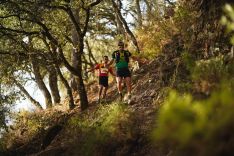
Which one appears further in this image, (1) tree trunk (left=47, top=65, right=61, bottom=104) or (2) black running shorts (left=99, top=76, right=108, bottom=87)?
(1) tree trunk (left=47, top=65, right=61, bottom=104)

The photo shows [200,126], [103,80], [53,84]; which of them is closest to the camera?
[200,126]

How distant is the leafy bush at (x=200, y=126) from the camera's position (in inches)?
155

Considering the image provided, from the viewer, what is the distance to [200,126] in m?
3.95

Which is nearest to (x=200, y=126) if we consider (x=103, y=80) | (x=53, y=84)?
(x=103, y=80)

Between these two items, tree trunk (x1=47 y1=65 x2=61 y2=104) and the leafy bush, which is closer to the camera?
the leafy bush

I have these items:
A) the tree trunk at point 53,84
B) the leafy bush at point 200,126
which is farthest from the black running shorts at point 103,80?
the leafy bush at point 200,126

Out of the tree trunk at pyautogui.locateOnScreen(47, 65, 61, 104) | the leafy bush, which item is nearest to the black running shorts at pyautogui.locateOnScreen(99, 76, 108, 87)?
the tree trunk at pyautogui.locateOnScreen(47, 65, 61, 104)

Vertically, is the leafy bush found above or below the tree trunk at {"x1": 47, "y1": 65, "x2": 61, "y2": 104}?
above

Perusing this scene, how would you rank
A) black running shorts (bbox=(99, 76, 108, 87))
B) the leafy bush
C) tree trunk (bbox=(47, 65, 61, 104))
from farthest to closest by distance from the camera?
1. tree trunk (bbox=(47, 65, 61, 104))
2. black running shorts (bbox=(99, 76, 108, 87))
3. the leafy bush

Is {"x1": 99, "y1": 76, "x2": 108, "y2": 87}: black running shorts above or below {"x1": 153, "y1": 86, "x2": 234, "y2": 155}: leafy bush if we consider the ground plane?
below

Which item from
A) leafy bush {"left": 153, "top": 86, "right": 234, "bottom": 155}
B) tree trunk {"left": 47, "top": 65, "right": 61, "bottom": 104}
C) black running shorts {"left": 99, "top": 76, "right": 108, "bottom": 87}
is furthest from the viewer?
tree trunk {"left": 47, "top": 65, "right": 61, "bottom": 104}

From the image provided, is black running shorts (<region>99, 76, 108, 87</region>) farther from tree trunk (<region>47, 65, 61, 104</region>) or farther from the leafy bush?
the leafy bush

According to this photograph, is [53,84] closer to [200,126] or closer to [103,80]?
[103,80]

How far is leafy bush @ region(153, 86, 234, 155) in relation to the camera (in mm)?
3949
